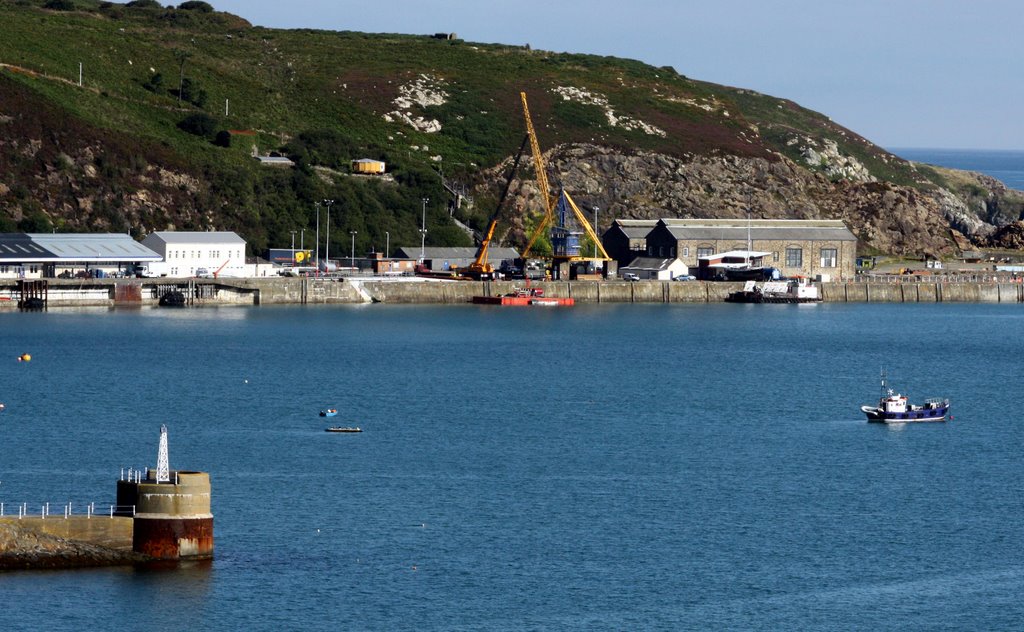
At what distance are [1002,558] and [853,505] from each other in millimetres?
9067

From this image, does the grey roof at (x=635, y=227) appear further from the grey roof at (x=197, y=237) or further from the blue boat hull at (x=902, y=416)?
the blue boat hull at (x=902, y=416)

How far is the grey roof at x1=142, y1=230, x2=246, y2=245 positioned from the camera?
167m

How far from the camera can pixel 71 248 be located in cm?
15938

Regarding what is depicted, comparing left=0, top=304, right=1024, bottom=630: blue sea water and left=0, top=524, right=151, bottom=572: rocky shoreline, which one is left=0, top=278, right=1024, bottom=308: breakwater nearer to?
left=0, top=304, right=1024, bottom=630: blue sea water

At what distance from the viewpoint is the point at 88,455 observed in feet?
241

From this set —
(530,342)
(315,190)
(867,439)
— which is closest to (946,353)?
(530,342)

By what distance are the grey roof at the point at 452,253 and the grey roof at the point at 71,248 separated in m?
30.5

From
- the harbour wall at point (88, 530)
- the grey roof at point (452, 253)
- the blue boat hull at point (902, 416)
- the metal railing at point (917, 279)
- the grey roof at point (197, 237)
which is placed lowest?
the harbour wall at point (88, 530)

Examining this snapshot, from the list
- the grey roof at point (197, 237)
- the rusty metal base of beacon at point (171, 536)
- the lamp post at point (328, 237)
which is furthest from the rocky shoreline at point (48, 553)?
the lamp post at point (328, 237)

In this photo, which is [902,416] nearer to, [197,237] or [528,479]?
[528,479]

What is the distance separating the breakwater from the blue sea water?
24143 millimetres

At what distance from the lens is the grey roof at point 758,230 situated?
190m

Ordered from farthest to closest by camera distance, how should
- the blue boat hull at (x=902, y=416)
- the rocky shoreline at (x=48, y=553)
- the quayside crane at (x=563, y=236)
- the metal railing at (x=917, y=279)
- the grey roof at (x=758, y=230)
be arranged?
the metal railing at (x=917, y=279), the grey roof at (x=758, y=230), the quayside crane at (x=563, y=236), the blue boat hull at (x=902, y=416), the rocky shoreline at (x=48, y=553)

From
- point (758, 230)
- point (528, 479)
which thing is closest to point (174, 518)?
point (528, 479)
